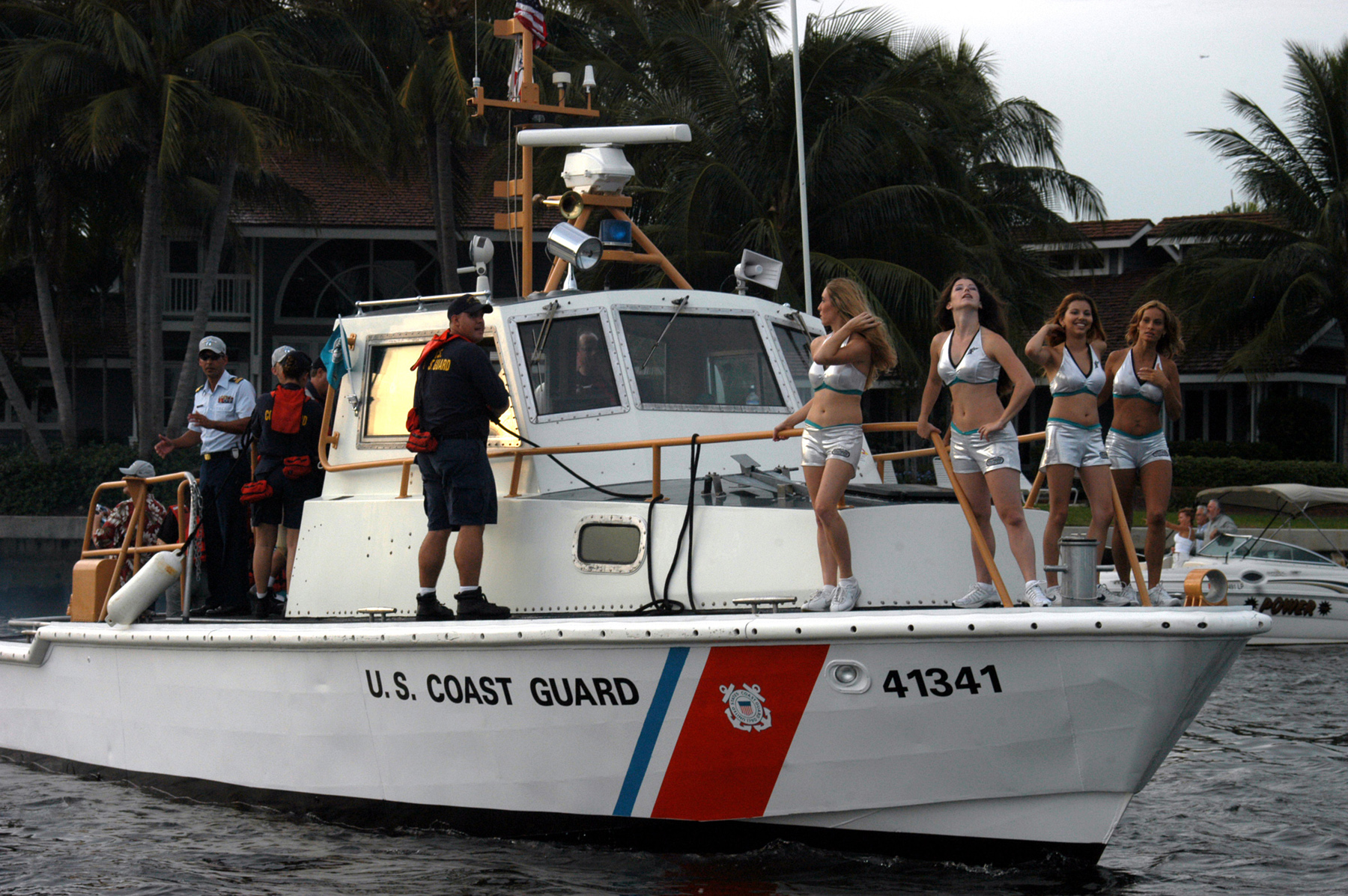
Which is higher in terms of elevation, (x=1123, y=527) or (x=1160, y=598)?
(x=1123, y=527)

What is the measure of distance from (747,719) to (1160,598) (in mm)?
1793

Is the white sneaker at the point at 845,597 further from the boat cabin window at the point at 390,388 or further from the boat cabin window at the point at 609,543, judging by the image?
the boat cabin window at the point at 390,388

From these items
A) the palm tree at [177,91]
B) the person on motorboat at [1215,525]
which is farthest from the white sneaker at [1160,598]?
the palm tree at [177,91]

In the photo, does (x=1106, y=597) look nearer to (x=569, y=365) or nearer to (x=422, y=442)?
(x=569, y=365)

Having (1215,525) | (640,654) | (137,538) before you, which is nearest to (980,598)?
(640,654)

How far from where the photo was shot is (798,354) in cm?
775

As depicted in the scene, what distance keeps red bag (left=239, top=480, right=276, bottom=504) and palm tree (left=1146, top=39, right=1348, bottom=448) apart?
72.3 ft

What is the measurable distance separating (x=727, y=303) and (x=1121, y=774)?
3.27 m

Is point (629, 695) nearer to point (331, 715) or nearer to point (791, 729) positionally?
point (791, 729)

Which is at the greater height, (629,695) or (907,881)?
(629,695)

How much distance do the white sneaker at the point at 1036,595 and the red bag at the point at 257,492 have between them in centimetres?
408

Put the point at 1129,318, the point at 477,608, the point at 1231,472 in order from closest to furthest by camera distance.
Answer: the point at 477,608, the point at 1231,472, the point at 1129,318

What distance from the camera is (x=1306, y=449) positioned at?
2759 cm

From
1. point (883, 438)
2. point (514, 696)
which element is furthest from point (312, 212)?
point (514, 696)
